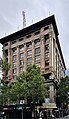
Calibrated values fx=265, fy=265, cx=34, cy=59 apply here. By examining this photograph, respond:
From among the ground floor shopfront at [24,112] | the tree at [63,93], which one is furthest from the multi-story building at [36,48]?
the ground floor shopfront at [24,112]

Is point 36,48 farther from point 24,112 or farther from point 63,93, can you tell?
point 24,112

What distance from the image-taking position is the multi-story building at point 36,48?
82.9 metres

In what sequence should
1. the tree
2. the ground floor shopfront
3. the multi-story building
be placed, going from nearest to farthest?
the ground floor shopfront
the tree
the multi-story building

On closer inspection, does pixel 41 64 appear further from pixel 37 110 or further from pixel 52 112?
pixel 37 110

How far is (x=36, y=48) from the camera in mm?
90062

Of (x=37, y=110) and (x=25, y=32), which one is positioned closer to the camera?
(x=37, y=110)

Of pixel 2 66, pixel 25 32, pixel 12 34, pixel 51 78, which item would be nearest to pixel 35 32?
pixel 25 32

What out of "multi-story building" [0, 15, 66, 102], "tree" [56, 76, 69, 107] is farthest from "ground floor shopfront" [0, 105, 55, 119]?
"tree" [56, 76, 69, 107]

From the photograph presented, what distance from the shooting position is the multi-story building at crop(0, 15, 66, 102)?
272 ft

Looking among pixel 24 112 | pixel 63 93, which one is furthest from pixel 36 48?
pixel 24 112

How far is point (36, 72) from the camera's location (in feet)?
185

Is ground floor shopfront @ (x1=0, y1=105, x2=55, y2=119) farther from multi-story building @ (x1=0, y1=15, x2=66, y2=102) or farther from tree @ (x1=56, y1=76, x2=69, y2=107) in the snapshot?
tree @ (x1=56, y1=76, x2=69, y2=107)

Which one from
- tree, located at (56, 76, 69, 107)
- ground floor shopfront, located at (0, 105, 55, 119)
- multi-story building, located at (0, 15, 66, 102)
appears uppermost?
multi-story building, located at (0, 15, 66, 102)

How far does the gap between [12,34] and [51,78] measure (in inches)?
1082
